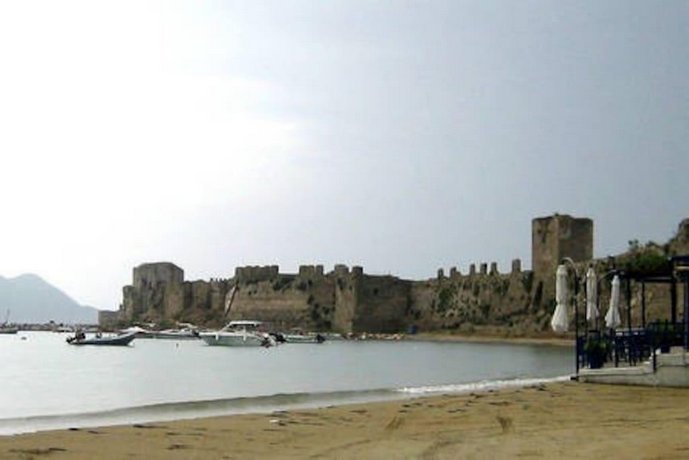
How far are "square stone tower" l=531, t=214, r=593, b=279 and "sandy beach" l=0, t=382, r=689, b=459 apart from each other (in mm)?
65451

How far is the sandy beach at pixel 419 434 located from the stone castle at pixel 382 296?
66.0m

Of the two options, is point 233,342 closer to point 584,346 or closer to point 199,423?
point 584,346

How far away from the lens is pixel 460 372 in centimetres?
3872

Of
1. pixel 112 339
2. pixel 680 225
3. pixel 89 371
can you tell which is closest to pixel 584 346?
pixel 89 371

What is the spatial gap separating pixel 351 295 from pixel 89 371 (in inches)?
2379

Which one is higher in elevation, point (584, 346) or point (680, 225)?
point (680, 225)

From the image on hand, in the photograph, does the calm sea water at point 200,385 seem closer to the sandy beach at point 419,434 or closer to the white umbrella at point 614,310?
the white umbrella at point 614,310

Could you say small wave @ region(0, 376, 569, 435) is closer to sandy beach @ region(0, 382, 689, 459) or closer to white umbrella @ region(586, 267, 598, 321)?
sandy beach @ region(0, 382, 689, 459)

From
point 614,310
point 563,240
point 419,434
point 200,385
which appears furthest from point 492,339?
point 419,434

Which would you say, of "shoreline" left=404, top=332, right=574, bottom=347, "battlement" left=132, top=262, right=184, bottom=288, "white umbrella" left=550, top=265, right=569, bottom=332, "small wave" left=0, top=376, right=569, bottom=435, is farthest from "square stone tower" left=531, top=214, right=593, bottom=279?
"white umbrella" left=550, top=265, right=569, bottom=332

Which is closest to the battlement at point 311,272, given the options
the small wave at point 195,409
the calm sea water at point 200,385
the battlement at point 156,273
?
the battlement at point 156,273

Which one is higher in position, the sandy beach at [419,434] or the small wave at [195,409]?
the sandy beach at [419,434]

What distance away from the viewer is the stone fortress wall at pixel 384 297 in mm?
83625

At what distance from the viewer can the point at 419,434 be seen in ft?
39.1
